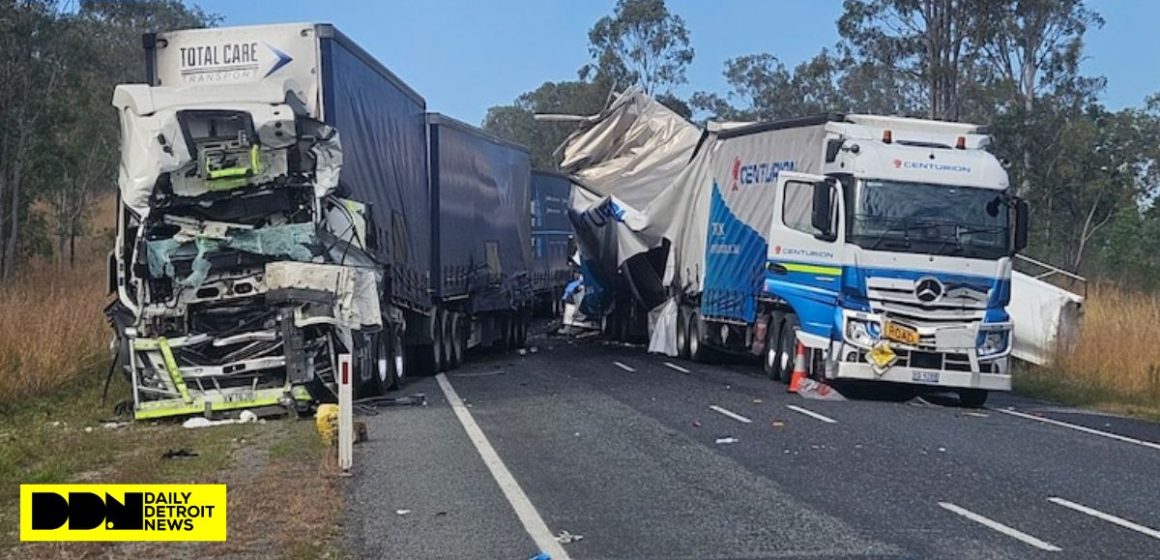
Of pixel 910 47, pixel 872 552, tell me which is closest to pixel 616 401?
pixel 872 552

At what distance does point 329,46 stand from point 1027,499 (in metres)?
9.90

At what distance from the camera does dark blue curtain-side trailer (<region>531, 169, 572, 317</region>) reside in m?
37.5

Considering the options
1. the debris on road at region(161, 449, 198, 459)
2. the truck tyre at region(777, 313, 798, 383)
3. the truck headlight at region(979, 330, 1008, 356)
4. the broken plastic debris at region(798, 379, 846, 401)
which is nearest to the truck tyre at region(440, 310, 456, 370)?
the truck tyre at region(777, 313, 798, 383)

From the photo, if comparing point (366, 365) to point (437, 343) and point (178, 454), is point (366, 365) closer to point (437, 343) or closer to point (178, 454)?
point (178, 454)

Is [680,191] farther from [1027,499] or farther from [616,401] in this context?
[1027,499]

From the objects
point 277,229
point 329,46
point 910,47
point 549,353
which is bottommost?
point 549,353

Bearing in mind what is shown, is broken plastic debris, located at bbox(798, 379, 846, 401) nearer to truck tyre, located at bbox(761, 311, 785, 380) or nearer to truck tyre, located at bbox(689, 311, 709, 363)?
truck tyre, located at bbox(761, 311, 785, 380)

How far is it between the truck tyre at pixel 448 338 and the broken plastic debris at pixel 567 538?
15138mm

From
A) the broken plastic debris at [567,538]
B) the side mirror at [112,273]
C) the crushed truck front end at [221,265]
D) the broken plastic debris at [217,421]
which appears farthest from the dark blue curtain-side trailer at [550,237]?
the broken plastic debris at [567,538]

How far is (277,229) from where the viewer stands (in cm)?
1662

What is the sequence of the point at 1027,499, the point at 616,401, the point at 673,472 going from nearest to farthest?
the point at 1027,499
the point at 673,472
the point at 616,401

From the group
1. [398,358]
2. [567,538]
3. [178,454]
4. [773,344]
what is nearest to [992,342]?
[773,344]

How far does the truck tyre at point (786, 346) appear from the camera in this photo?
21.5 meters

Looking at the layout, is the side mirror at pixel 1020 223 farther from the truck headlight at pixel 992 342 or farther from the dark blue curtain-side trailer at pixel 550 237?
Result: the dark blue curtain-side trailer at pixel 550 237
